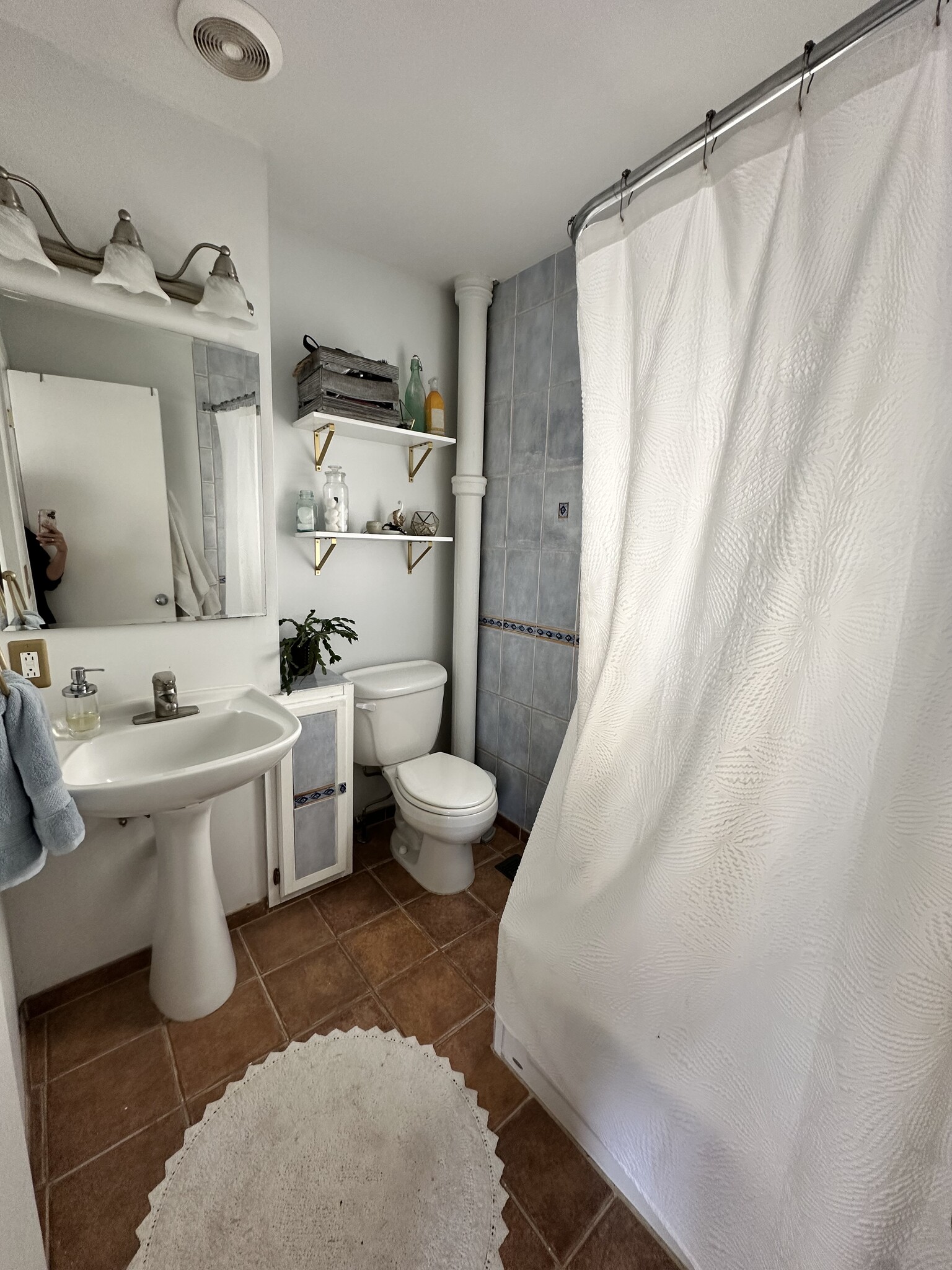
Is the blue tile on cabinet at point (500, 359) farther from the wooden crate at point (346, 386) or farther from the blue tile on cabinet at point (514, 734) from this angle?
the blue tile on cabinet at point (514, 734)

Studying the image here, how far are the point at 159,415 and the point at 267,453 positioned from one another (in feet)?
0.93

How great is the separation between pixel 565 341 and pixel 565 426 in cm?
29

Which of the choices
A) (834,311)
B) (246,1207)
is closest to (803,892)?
(834,311)

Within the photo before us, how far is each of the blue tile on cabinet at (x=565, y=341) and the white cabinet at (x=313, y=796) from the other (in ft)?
4.41

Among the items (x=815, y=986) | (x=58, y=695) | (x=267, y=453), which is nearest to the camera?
(x=815, y=986)

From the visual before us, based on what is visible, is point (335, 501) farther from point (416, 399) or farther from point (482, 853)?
point (482, 853)

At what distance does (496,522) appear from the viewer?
2.15 meters

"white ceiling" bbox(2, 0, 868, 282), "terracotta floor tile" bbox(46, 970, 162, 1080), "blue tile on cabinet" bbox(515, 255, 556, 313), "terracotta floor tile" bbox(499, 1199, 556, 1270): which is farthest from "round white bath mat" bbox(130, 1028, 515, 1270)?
"blue tile on cabinet" bbox(515, 255, 556, 313)

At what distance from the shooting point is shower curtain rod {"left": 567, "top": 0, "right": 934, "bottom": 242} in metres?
0.58

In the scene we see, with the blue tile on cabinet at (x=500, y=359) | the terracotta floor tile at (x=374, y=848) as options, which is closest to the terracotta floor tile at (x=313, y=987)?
the terracotta floor tile at (x=374, y=848)

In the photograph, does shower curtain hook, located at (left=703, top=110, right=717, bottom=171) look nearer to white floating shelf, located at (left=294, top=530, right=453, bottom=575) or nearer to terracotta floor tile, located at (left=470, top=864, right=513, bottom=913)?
white floating shelf, located at (left=294, top=530, right=453, bottom=575)

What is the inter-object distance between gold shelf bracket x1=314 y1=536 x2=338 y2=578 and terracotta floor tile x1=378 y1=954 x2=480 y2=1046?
53.7 inches

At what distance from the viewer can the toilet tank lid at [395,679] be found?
1.87 meters

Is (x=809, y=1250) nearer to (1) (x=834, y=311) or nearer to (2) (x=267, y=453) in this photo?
(1) (x=834, y=311)
